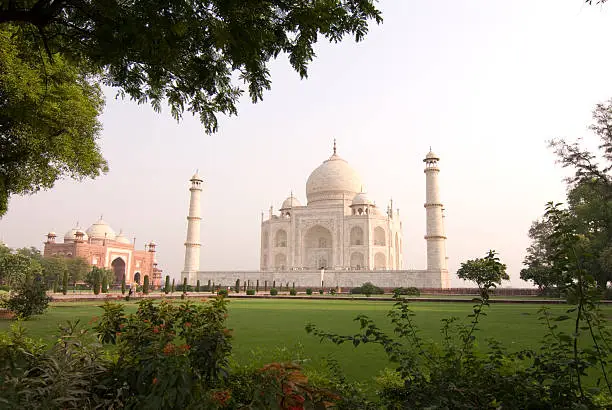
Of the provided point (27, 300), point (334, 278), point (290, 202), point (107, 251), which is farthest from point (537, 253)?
point (107, 251)

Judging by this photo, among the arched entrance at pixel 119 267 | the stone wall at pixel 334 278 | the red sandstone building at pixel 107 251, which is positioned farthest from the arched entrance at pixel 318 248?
the arched entrance at pixel 119 267

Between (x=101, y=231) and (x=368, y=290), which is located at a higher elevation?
(x=101, y=231)

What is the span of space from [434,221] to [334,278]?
873cm

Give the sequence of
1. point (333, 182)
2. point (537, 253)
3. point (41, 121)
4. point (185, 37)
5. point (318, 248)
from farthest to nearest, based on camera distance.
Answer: point (333, 182)
point (318, 248)
point (537, 253)
point (41, 121)
point (185, 37)

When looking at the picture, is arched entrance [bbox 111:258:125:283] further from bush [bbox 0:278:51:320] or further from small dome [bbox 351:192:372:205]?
bush [bbox 0:278:51:320]

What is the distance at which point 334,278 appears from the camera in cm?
3375

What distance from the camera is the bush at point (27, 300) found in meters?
8.73

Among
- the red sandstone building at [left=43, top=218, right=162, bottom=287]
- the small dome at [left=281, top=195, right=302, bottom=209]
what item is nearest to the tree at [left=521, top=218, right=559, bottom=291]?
the small dome at [left=281, top=195, right=302, bottom=209]

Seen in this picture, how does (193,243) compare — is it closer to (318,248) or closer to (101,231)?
(318,248)

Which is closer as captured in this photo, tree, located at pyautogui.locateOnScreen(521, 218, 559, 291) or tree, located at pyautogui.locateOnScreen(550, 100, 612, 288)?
tree, located at pyautogui.locateOnScreen(550, 100, 612, 288)

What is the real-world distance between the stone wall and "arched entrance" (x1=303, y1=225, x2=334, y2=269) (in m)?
4.51

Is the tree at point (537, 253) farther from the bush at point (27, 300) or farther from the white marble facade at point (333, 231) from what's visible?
the bush at point (27, 300)

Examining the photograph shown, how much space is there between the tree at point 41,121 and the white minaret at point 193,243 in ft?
92.4

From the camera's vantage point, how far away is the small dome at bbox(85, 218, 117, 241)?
158 feet
